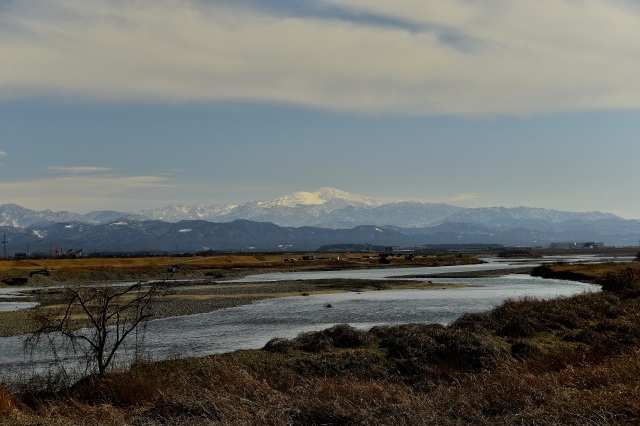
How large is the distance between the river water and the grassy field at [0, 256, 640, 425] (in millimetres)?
6828

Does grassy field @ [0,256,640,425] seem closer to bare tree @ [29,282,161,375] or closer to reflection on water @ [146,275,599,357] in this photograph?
bare tree @ [29,282,161,375]

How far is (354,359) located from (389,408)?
27.9 feet

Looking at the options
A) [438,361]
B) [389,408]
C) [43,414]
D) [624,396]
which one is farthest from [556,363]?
[43,414]

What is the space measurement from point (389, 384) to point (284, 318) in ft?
88.5

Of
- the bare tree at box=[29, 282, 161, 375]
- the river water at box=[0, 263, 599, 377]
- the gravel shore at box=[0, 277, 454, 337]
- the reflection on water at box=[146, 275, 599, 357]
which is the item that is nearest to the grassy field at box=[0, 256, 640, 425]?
the bare tree at box=[29, 282, 161, 375]

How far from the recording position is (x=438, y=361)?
22.9 meters

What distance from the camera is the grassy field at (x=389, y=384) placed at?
14484mm

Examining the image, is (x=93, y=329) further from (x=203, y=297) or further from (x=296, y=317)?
(x=203, y=297)

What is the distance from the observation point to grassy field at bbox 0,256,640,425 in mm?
14484

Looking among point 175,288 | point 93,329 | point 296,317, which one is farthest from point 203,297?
point 93,329

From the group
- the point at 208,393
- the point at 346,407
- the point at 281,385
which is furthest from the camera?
the point at 281,385

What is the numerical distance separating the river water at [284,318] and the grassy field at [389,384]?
22.4 feet

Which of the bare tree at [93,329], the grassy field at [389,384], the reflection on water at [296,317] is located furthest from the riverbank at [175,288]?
the grassy field at [389,384]

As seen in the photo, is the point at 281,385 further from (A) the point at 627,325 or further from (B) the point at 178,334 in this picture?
(B) the point at 178,334
